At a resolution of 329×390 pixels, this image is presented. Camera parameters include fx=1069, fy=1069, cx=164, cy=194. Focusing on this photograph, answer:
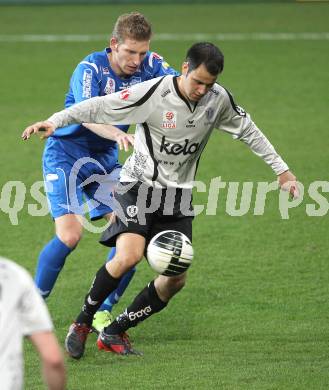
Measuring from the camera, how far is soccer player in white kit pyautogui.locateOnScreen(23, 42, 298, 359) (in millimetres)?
6383

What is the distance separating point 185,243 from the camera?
6.21m

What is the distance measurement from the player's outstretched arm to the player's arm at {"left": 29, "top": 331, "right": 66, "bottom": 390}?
8.70 ft

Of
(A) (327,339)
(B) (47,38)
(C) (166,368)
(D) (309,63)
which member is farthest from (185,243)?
(B) (47,38)

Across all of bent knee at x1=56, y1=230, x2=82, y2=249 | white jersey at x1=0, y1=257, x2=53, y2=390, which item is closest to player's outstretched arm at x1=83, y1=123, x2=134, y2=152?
bent knee at x1=56, y1=230, x2=82, y2=249

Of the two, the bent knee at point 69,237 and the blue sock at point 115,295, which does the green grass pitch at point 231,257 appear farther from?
the bent knee at point 69,237

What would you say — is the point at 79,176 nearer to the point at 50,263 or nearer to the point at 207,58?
the point at 50,263

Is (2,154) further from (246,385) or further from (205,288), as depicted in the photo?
A: (246,385)

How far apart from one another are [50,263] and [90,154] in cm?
83

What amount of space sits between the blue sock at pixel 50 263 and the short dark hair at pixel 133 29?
55.1 inches

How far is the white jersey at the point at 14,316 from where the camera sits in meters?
3.60

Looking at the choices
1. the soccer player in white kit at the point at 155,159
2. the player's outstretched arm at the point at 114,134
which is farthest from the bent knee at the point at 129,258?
the player's outstretched arm at the point at 114,134

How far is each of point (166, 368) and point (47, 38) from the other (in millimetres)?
14629

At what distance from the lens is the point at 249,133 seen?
6.59 metres

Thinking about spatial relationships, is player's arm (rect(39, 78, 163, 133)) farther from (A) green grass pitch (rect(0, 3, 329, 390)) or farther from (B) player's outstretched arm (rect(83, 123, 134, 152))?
(A) green grass pitch (rect(0, 3, 329, 390))
